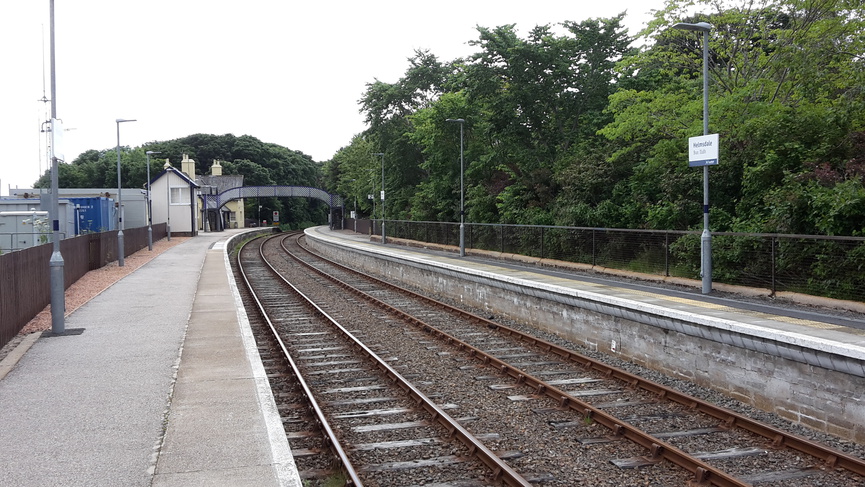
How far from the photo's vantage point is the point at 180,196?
66.4 meters

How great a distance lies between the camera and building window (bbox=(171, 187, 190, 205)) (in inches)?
2598

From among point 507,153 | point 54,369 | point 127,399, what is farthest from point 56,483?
point 507,153

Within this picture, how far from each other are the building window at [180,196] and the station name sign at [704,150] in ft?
191

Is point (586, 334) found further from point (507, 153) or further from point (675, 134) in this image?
point (507, 153)

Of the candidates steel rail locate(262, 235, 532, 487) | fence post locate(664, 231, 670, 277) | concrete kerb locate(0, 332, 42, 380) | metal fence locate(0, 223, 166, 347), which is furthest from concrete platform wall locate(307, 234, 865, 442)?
metal fence locate(0, 223, 166, 347)

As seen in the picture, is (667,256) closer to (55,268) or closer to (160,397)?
(160,397)

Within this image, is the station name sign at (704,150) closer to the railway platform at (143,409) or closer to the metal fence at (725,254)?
the metal fence at (725,254)

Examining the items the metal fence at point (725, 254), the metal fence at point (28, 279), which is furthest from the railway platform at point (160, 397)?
the metal fence at point (725, 254)

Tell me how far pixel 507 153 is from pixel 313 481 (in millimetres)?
26498

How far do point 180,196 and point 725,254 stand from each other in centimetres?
5855

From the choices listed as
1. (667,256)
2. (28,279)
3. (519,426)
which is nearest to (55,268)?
(28,279)

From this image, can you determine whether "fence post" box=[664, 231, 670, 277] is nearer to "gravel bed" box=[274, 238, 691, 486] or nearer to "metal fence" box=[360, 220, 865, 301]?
"metal fence" box=[360, 220, 865, 301]

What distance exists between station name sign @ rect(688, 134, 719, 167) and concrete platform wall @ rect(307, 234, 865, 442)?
5030 mm

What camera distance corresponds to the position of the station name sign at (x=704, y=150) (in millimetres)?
15961
